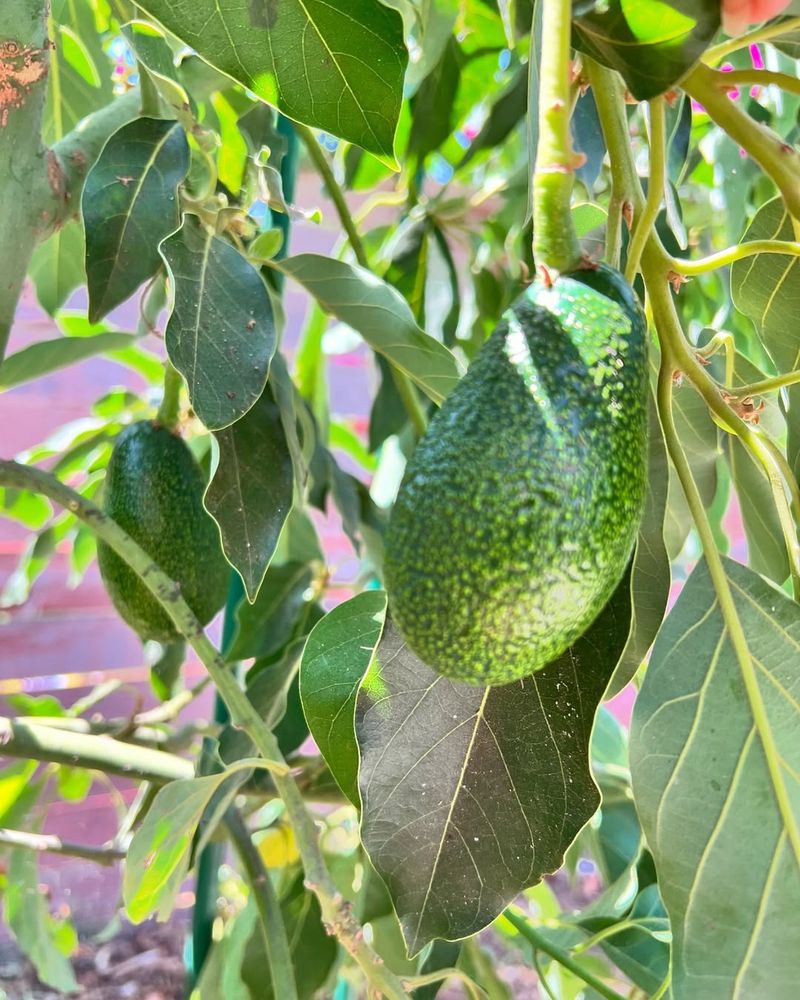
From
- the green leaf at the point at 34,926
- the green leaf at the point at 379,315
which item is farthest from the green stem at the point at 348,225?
the green leaf at the point at 34,926

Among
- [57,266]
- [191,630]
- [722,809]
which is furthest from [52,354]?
[722,809]

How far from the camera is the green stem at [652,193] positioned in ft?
1.01

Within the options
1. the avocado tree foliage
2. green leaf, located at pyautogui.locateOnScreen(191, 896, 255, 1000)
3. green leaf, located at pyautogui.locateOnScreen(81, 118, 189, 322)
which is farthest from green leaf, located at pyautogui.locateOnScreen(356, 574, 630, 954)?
green leaf, located at pyautogui.locateOnScreen(191, 896, 255, 1000)

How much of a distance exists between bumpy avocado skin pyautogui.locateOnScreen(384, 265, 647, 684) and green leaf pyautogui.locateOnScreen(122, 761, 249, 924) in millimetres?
197

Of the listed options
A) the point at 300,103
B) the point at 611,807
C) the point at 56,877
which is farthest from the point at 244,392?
the point at 56,877

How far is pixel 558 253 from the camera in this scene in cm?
26

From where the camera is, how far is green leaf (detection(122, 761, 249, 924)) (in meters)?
0.39

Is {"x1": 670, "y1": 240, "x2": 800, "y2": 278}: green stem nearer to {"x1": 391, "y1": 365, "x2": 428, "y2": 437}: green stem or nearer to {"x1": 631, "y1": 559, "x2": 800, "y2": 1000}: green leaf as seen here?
{"x1": 631, "y1": 559, "x2": 800, "y2": 1000}: green leaf

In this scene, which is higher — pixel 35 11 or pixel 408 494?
pixel 35 11

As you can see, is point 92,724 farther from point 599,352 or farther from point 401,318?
point 599,352

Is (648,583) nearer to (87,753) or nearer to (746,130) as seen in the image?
(746,130)

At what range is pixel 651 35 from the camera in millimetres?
271

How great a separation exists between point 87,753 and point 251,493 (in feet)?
0.63

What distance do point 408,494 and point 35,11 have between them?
23cm
